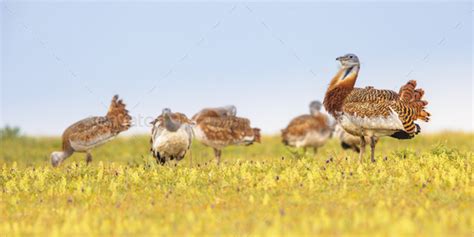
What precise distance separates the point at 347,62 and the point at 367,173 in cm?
354

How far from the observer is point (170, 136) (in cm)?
1609

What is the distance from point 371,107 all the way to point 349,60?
129 cm

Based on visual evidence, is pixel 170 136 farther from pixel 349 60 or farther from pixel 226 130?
pixel 349 60

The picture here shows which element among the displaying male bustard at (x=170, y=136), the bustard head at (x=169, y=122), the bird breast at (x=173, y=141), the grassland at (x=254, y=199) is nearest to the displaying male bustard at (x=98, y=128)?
the displaying male bustard at (x=170, y=136)

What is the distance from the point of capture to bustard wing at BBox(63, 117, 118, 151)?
1959 centimetres

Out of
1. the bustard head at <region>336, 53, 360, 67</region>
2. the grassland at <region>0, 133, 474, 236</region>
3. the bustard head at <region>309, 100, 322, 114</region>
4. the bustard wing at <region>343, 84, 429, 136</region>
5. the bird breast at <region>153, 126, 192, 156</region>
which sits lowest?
the grassland at <region>0, 133, 474, 236</region>

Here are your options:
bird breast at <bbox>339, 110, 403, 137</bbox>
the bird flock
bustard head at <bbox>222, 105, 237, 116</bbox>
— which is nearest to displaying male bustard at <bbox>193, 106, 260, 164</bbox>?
the bird flock

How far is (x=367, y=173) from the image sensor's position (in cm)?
1136

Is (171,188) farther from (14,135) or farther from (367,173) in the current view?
(14,135)

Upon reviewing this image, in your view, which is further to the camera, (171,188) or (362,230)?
(171,188)

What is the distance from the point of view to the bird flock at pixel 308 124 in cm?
1356

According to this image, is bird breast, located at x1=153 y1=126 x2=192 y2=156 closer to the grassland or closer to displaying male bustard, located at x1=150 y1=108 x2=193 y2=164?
displaying male bustard, located at x1=150 y1=108 x2=193 y2=164

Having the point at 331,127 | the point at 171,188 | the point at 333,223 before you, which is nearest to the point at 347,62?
the point at 171,188

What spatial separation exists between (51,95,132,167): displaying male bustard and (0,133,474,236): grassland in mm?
5579
